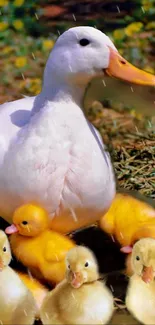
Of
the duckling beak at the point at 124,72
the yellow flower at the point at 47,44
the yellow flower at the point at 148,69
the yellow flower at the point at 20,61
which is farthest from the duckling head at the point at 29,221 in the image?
the yellow flower at the point at 47,44

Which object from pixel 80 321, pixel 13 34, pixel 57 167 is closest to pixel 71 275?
pixel 80 321

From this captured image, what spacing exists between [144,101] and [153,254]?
65 centimetres

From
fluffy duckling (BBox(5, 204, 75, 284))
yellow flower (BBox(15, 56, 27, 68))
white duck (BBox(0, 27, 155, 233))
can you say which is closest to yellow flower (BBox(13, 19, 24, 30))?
yellow flower (BBox(15, 56, 27, 68))

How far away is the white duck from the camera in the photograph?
2.92 m

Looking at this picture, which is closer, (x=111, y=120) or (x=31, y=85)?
(x=111, y=120)

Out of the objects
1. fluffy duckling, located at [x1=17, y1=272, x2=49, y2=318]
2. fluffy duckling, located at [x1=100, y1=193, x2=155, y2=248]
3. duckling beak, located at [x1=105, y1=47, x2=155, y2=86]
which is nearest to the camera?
fluffy duckling, located at [x1=17, y1=272, x2=49, y2=318]

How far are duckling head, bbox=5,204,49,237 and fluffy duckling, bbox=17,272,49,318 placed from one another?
0.14 m

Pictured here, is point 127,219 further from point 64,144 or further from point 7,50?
point 7,50

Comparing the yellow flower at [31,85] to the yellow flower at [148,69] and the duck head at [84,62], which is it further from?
the duck head at [84,62]

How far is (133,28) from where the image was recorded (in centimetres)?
567

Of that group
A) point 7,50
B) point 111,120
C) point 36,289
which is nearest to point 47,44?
point 7,50

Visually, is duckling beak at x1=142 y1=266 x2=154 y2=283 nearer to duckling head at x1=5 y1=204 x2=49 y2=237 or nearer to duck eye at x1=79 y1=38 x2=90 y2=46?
duckling head at x1=5 y1=204 x2=49 y2=237

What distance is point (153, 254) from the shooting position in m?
2.70

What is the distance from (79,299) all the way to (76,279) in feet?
0.27
